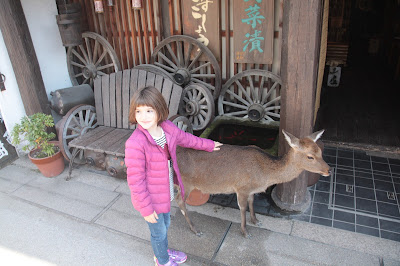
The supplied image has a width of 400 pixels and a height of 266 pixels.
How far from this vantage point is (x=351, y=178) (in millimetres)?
4965

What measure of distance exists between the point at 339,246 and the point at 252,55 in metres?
3.66

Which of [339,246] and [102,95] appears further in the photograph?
[102,95]

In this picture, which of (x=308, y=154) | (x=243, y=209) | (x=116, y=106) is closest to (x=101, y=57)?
(x=116, y=106)

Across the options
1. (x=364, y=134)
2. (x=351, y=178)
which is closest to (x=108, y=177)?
(x=351, y=178)

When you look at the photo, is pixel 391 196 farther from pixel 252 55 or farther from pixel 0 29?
pixel 0 29

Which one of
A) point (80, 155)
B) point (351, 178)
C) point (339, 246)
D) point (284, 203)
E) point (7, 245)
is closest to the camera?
point (339, 246)

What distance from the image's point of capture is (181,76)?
6.28 meters

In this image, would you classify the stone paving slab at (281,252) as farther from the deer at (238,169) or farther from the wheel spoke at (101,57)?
the wheel spoke at (101,57)

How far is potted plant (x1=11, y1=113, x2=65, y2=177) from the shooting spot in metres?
5.25

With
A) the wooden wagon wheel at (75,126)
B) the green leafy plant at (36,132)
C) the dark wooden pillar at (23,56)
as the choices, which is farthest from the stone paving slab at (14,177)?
the dark wooden pillar at (23,56)

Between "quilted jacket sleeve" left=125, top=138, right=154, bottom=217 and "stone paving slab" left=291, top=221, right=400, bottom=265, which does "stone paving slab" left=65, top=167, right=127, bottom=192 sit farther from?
"stone paving slab" left=291, top=221, right=400, bottom=265

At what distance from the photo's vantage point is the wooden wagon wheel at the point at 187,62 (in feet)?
19.9

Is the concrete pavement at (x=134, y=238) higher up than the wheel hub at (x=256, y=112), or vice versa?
the wheel hub at (x=256, y=112)

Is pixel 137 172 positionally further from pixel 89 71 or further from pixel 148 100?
pixel 89 71
